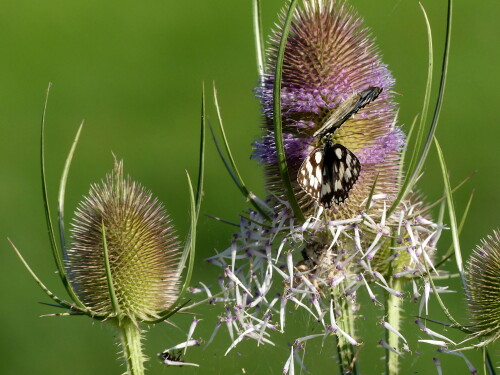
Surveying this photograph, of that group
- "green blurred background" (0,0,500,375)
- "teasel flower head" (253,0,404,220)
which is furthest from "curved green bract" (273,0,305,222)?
"green blurred background" (0,0,500,375)

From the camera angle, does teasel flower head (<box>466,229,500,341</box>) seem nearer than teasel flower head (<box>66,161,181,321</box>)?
Yes

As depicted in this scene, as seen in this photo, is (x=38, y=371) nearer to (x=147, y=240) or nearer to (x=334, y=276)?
(x=147, y=240)

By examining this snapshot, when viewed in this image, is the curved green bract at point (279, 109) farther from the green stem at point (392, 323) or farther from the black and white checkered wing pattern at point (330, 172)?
the green stem at point (392, 323)

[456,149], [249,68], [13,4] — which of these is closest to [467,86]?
[456,149]

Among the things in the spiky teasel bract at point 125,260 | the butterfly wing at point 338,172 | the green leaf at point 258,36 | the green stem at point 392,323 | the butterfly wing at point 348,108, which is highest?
the green leaf at point 258,36

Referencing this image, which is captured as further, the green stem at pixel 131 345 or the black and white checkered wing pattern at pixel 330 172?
the green stem at pixel 131 345

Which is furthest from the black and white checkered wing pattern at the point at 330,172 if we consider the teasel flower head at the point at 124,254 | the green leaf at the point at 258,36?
the teasel flower head at the point at 124,254

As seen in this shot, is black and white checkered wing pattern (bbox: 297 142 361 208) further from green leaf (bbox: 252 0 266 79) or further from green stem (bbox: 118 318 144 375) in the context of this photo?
green stem (bbox: 118 318 144 375)
